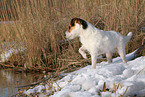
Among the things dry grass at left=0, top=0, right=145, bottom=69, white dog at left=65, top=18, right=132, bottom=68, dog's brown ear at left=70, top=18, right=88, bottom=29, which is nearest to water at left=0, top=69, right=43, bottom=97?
dry grass at left=0, top=0, right=145, bottom=69

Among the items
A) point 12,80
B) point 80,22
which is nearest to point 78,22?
point 80,22

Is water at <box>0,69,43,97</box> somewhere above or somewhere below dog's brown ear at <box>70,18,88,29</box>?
below

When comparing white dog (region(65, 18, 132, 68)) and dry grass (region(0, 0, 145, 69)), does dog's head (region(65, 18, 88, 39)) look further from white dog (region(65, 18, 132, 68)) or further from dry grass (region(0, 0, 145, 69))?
dry grass (region(0, 0, 145, 69))

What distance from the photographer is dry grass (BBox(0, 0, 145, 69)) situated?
15.9 ft

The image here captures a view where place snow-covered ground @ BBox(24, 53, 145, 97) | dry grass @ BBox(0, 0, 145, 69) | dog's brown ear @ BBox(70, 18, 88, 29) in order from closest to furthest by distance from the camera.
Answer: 1. snow-covered ground @ BBox(24, 53, 145, 97)
2. dog's brown ear @ BBox(70, 18, 88, 29)
3. dry grass @ BBox(0, 0, 145, 69)

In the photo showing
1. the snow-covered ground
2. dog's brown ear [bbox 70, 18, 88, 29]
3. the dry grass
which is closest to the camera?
the snow-covered ground

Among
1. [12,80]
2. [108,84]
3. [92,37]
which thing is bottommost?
[12,80]

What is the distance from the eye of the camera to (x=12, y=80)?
14.0 ft

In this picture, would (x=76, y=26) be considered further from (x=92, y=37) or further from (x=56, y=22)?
(x=56, y=22)

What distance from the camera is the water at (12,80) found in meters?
3.52

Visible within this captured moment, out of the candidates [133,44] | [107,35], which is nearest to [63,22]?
[133,44]

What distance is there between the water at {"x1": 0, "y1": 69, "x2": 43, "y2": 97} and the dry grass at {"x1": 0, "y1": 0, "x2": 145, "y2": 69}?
18.0 inches

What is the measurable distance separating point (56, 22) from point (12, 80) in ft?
5.96

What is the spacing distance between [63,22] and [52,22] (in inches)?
12.6
